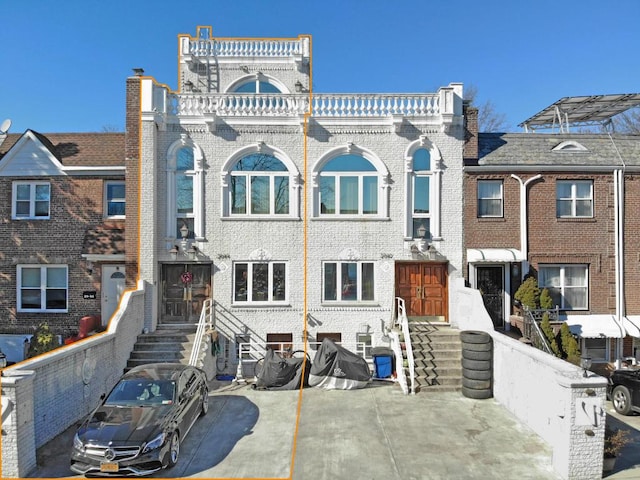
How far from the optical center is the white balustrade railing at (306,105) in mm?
15219

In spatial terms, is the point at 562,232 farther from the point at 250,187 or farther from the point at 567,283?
the point at 250,187

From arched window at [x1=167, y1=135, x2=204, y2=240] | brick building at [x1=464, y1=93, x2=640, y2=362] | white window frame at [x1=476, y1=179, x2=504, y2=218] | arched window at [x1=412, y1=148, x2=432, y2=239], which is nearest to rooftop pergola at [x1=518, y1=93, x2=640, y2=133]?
brick building at [x1=464, y1=93, x2=640, y2=362]

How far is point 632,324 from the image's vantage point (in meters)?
15.2

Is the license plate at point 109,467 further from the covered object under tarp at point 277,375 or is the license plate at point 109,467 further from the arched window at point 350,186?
the arched window at point 350,186

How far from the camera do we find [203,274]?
612 inches

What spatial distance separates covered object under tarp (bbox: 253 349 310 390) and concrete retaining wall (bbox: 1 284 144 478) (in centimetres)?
409

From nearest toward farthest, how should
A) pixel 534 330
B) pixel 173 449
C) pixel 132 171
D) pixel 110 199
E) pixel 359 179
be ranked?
pixel 173 449 < pixel 534 330 < pixel 132 171 < pixel 359 179 < pixel 110 199

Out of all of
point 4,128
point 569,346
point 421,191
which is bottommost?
point 569,346

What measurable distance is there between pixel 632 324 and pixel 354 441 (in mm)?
11756

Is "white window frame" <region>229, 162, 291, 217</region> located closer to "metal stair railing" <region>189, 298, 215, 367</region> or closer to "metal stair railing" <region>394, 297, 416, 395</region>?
"metal stair railing" <region>189, 298, 215, 367</region>

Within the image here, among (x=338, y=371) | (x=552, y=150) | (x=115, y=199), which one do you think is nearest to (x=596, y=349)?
(x=552, y=150)

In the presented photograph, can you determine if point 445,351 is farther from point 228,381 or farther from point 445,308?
point 228,381

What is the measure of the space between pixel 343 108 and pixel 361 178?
99.6 inches

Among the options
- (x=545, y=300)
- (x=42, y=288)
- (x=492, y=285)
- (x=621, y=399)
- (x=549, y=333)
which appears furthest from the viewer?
(x=42, y=288)
